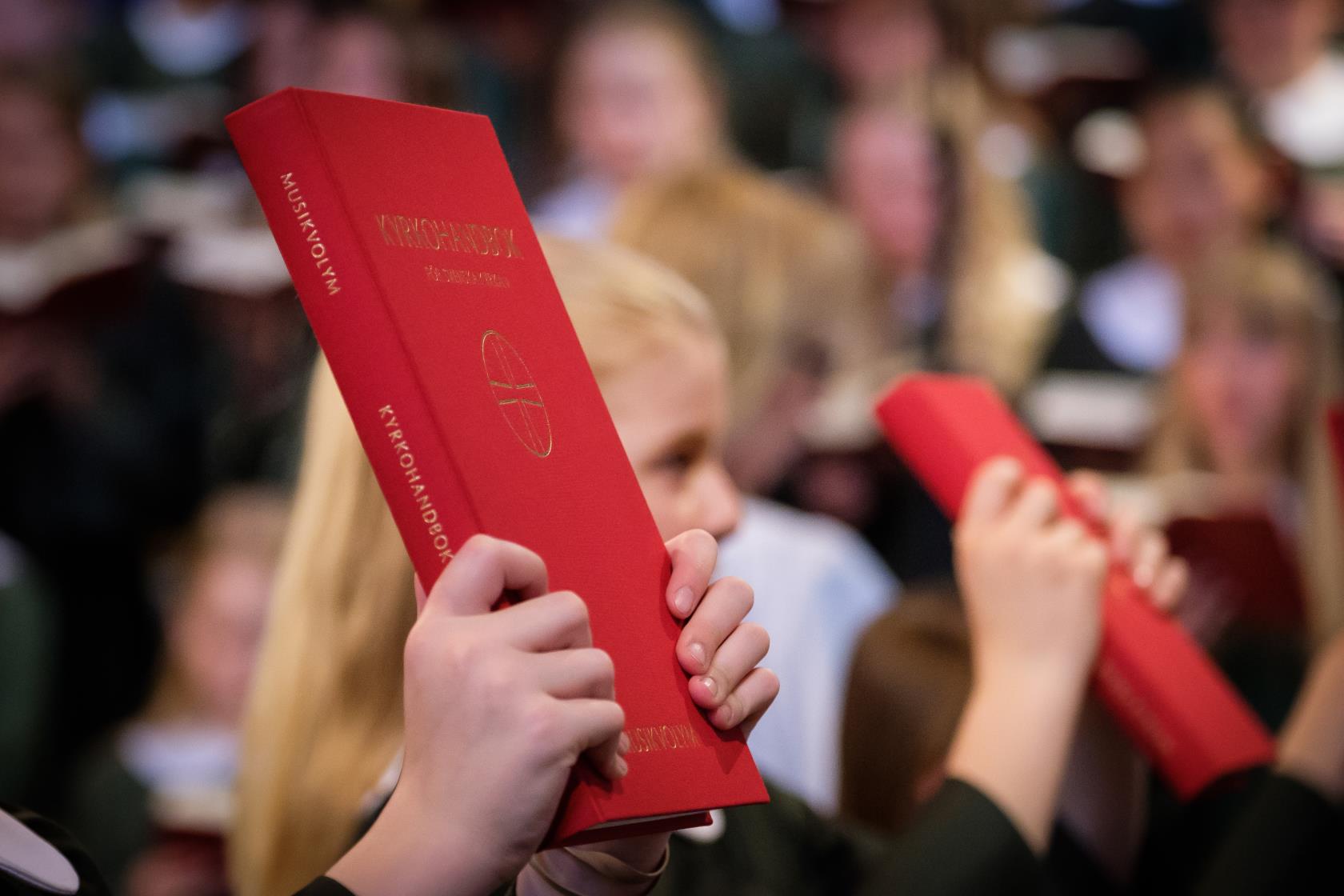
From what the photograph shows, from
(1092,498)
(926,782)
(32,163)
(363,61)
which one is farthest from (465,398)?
(32,163)

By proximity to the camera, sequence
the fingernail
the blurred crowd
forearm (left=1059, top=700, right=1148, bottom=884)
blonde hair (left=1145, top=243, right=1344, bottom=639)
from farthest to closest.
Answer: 1. blonde hair (left=1145, top=243, right=1344, bottom=639)
2. the blurred crowd
3. forearm (left=1059, top=700, right=1148, bottom=884)
4. the fingernail

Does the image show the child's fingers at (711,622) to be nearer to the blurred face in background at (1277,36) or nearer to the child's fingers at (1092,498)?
the child's fingers at (1092,498)

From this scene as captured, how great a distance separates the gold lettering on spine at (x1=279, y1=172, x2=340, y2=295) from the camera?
2.04 ft

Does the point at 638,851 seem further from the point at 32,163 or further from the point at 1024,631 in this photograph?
the point at 32,163

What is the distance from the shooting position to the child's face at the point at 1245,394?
102 inches

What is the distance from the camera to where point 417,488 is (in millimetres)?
605

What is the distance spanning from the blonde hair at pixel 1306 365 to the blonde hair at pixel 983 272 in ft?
1.22

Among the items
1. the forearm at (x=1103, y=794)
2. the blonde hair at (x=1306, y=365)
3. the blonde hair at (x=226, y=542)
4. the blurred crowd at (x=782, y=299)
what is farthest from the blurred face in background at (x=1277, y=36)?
the forearm at (x=1103, y=794)

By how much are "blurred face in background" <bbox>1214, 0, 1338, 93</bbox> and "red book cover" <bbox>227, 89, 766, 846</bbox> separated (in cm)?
348

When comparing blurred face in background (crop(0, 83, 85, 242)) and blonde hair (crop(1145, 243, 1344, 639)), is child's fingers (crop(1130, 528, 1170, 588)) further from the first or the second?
blurred face in background (crop(0, 83, 85, 242))

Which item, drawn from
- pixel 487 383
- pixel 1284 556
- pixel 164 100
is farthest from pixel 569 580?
pixel 164 100

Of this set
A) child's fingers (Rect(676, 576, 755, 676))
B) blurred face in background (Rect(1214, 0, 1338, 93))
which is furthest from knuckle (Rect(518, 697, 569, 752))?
blurred face in background (Rect(1214, 0, 1338, 93))

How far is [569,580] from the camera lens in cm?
63

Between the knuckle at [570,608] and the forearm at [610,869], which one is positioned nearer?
the knuckle at [570,608]
